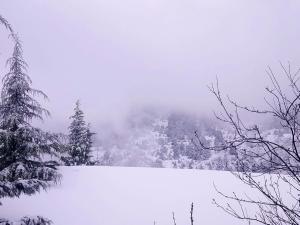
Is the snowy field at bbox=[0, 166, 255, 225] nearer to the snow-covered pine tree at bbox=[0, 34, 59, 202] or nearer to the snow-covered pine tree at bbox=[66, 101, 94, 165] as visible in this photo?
the snow-covered pine tree at bbox=[0, 34, 59, 202]

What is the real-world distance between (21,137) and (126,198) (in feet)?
20.6

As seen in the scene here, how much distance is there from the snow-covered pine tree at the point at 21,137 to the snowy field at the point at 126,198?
1.54 metres

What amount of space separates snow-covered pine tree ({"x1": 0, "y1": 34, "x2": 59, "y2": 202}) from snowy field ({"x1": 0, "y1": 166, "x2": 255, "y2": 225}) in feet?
5.04

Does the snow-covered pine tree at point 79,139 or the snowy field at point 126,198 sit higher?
the snow-covered pine tree at point 79,139

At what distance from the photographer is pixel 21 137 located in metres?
11.9

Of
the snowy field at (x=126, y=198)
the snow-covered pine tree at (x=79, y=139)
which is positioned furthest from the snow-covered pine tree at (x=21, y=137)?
the snow-covered pine tree at (x=79, y=139)

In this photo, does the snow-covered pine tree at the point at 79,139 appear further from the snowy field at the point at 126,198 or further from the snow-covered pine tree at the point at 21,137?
the snow-covered pine tree at the point at 21,137

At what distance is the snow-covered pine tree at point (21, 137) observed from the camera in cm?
1175

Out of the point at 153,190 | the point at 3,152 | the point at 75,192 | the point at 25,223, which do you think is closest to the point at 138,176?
the point at 153,190

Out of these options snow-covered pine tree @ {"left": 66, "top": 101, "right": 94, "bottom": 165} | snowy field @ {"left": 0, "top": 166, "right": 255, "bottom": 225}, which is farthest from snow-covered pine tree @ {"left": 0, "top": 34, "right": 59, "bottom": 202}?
snow-covered pine tree @ {"left": 66, "top": 101, "right": 94, "bottom": 165}

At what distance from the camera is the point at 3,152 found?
39.9ft

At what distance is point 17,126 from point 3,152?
3.21 feet

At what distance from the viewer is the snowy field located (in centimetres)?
1416

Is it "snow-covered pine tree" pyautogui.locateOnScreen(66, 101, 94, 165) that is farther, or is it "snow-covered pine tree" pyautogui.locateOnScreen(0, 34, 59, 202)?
"snow-covered pine tree" pyautogui.locateOnScreen(66, 101, 94, 165)
